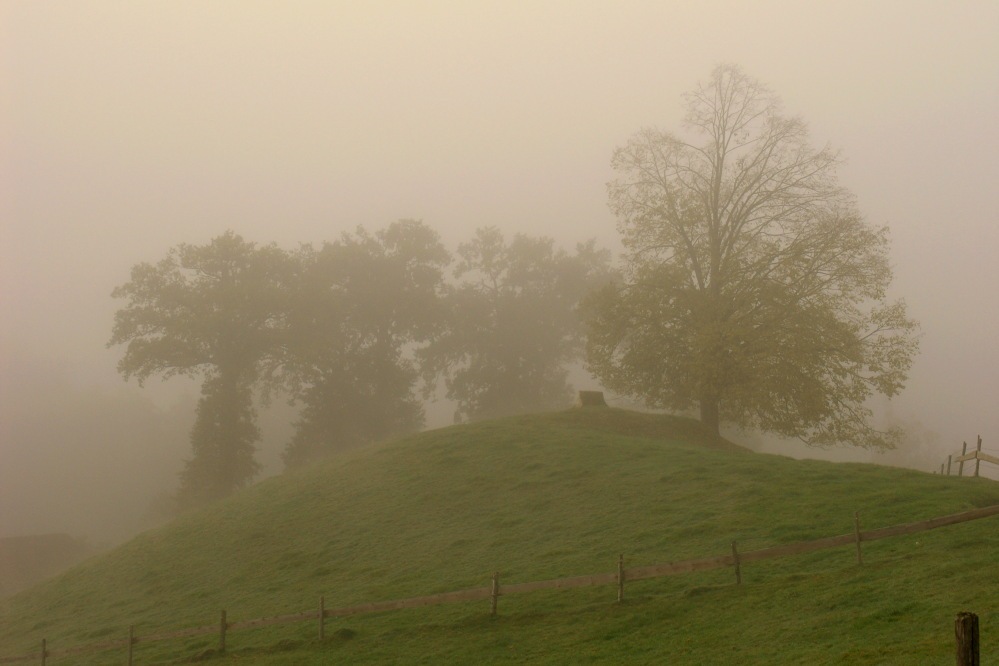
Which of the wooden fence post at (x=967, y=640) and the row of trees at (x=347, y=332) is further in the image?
the row of trees at (x=347, y=332)

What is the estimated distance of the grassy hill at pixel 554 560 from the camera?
16688 millimetres

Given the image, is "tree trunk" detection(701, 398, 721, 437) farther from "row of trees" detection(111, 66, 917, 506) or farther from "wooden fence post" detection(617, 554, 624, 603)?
"wooden fence post" detection(617, 554, 624, 603)

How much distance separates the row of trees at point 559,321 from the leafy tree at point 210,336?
15 centimetres

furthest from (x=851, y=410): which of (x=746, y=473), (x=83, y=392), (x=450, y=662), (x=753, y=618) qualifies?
(x=83, y=392)

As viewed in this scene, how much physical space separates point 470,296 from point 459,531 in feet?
180

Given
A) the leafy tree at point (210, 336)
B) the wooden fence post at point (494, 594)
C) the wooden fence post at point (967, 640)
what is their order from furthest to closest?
the leafy tree at point (210, 336), the wooden fence post at point (494, 594), the wooden fence post at point (967, 640)

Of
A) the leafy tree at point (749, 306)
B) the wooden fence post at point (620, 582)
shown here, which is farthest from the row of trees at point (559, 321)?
the wooden fence post at point (620, 582)

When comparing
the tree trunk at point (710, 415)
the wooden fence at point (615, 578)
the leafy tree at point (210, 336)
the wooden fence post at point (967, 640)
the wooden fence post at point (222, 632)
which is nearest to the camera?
the wooden fence post at point (967, 640)

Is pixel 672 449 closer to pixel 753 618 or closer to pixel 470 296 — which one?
pixel 753 618

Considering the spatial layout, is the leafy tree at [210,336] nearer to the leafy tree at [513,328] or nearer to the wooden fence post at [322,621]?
the leafy tree at [513,328]

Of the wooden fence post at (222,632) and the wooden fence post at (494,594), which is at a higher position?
the wooden fence post at (494,594)

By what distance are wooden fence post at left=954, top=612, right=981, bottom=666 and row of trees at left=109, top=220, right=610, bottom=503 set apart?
61.8m

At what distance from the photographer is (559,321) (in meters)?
83.9

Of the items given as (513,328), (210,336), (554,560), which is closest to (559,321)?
(513,328)
